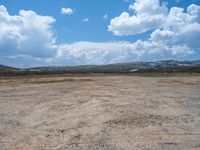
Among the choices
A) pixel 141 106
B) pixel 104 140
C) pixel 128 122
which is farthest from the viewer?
pixel 141 106

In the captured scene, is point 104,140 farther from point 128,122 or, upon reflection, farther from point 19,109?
point 19,109

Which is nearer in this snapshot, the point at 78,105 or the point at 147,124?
the point at 147,124

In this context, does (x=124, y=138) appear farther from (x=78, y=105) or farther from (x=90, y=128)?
(x=78, y=105)

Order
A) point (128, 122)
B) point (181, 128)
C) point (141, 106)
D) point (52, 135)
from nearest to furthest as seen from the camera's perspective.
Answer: point (52, 135) < point (181, 128) < point (128, 122) < point (141, 106)

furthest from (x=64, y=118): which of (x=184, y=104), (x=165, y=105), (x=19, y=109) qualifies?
(x=184, y=104)

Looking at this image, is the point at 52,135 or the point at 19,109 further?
the point at 19,109

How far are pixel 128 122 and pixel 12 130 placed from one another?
5.60m

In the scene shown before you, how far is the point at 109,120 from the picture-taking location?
18.2 metres

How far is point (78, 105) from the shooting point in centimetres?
2458

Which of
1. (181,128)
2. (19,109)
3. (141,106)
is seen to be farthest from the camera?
(19,109)

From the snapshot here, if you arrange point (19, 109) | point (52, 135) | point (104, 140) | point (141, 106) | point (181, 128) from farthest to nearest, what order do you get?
point (19, 109), point (141, 106), point (181, 128), point (52, 135), point (104, 140)

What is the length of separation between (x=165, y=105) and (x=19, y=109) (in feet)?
32.3

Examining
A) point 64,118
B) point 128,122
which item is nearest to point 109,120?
point 128,122

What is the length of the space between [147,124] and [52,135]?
185 inches
